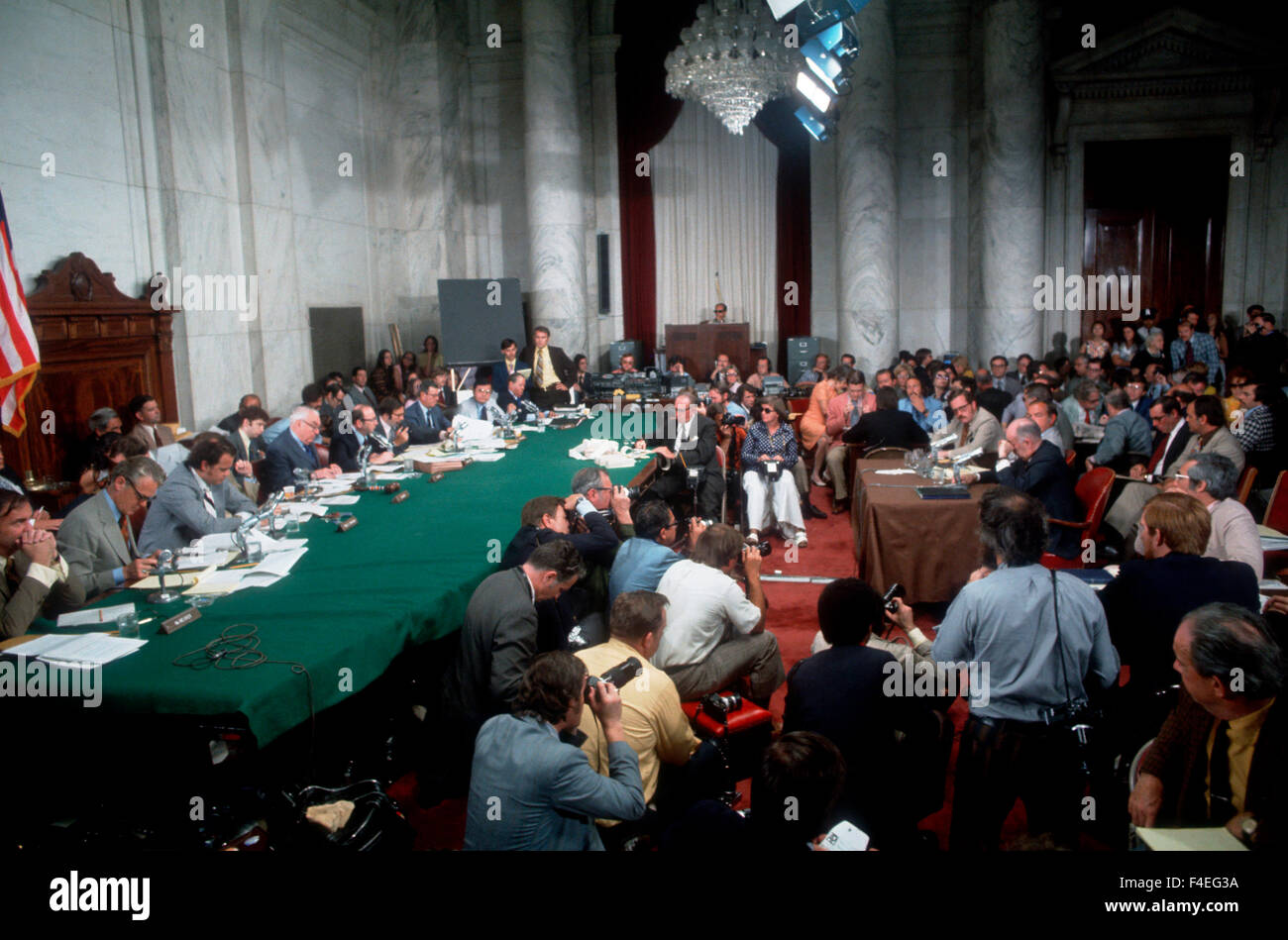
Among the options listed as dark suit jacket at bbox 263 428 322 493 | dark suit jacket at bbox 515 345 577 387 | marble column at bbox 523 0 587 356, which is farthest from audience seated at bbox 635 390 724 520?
marble column at bbox 523 0 587 356

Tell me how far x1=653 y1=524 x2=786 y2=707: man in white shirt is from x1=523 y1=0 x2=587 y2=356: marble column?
30.9 ft

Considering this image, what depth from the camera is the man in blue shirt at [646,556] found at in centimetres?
438

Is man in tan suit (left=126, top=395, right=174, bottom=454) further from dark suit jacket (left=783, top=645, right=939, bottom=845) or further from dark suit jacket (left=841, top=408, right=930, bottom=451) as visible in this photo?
dark suit jacket (left=783, top=645, right=939, bottom=845)

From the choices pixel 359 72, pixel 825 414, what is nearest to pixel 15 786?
pixel 825 414

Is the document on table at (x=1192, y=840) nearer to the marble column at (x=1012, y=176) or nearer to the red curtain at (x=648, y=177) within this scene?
the marble column at (x=1012, y=176)

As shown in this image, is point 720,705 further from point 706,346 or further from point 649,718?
point 706,346

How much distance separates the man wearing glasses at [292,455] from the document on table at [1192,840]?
18.1 feet

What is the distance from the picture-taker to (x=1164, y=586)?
11.2ft

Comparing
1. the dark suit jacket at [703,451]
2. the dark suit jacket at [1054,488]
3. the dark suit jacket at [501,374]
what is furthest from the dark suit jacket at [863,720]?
the dark suit jacket at [501,374]

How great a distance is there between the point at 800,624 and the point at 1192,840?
3766 millimetres

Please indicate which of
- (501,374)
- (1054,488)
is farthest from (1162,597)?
(501,374)

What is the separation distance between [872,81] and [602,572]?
30.9 feet
